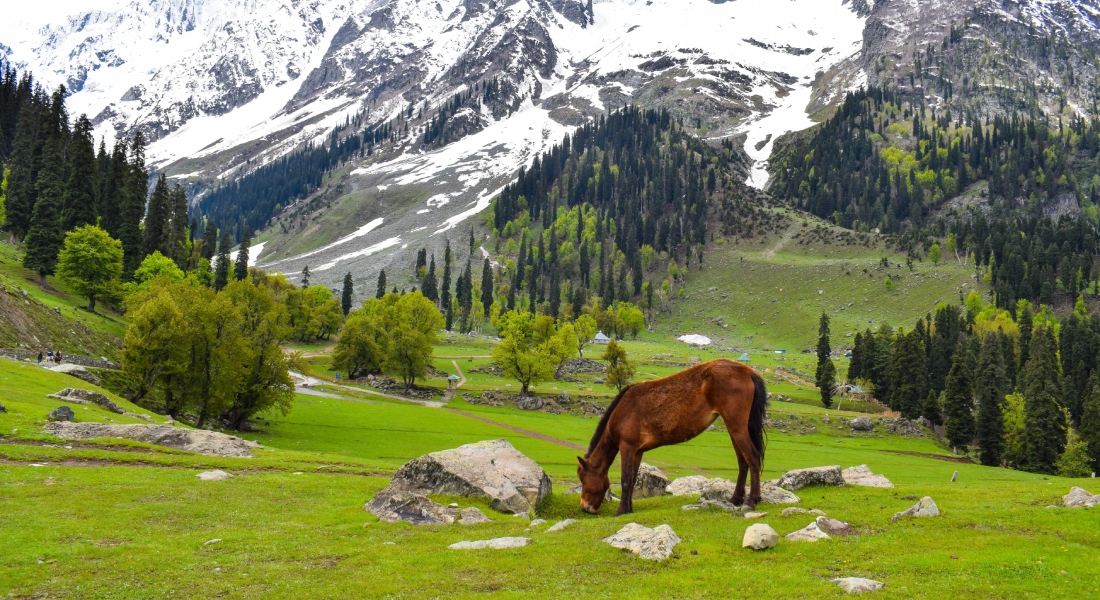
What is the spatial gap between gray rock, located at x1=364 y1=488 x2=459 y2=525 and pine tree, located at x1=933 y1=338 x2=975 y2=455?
295 feet

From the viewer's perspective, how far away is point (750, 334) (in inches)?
7018

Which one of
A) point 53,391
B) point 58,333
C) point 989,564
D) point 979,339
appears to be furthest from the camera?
point 979,339

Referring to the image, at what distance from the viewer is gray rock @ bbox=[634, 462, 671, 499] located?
25047 mm

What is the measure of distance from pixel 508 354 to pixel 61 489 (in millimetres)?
77963

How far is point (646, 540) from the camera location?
48.4 feet

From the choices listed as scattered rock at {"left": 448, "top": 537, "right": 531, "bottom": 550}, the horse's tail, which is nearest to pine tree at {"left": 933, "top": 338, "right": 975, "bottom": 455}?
the horse's tail

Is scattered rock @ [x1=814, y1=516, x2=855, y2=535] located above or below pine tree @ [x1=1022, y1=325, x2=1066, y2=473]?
above

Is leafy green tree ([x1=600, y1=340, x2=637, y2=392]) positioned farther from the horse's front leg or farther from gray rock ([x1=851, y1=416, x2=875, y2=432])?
the horse's front leg

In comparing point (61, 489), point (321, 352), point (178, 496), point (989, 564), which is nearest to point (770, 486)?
point (989, 564)

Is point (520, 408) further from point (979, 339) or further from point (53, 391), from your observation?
point (979, 339)

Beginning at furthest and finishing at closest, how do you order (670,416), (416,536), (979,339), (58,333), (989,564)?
(979,339) → (58,333) → (670,416) → (416,536) → (989,564)

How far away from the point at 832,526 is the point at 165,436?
31869 mm

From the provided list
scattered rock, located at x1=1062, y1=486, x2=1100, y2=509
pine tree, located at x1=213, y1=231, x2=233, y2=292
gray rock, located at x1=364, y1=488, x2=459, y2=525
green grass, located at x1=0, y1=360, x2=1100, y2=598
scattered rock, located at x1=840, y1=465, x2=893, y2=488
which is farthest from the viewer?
pine tree, located at x1=213, y1=231, x2=233, y2=292

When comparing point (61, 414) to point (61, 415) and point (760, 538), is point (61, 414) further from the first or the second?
point (760, 538)
